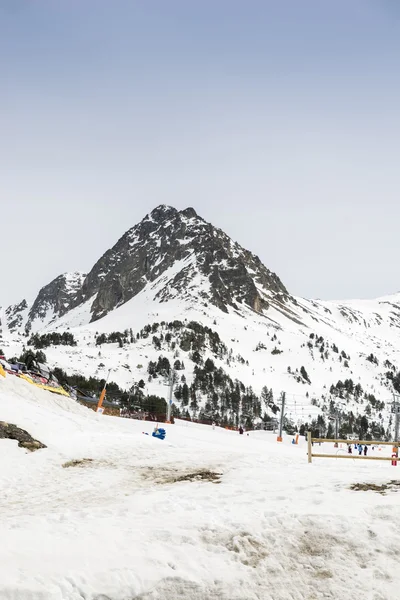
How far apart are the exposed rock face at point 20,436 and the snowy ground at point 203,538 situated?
4.15 metres

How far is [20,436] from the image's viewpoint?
19625 millimetres

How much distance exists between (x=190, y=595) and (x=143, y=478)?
8517 mm

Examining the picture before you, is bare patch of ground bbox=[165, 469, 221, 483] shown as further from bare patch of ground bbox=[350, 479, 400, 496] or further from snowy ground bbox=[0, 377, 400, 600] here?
bare patch of ground bbox=[350, 479, 400, 496]

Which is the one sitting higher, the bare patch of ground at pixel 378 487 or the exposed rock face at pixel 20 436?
the bare patch of ground at pixel 378 487

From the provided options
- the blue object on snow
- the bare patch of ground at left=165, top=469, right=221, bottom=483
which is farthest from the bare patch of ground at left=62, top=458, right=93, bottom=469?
the blue object on snow

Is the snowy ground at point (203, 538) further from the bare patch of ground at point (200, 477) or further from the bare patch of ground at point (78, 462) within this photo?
the bare patch of ground at point (78, 462)

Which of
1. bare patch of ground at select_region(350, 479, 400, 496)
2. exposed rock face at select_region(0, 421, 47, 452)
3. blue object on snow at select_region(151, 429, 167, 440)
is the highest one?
bare patch of ground at select_region(350, 479, 400, 496)

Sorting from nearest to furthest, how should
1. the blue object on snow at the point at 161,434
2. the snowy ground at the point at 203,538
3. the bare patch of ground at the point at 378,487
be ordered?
the snowy ground at the point at 203,538
the bare patch of ground at the point at 378,487
the blue object on snow at the point at 161,434

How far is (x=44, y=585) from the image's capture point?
21.6ft

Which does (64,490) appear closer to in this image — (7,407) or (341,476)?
(341,476)

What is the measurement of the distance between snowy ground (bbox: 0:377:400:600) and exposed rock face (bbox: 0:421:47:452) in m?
4.15

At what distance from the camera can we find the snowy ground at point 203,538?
7.12 meters

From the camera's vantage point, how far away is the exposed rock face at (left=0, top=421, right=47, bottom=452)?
750 inches

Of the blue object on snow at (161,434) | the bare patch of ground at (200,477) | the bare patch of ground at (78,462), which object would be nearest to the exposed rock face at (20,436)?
the bare patch of ground at (78,462)
